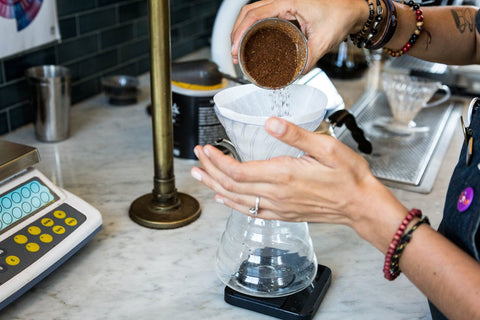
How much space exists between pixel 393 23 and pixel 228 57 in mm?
447

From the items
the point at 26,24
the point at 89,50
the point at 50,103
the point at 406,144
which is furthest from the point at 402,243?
the point at 89,50

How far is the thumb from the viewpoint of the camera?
666 millimetres

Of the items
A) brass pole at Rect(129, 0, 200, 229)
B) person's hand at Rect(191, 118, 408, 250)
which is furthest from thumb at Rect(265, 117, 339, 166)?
brass pole at Rect(129, 0, 200, 229)

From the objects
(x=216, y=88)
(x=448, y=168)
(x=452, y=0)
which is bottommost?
(x=448, y=168)

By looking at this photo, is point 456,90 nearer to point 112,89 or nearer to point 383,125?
point 383,125

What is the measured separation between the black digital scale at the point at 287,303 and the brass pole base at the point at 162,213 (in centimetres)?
25

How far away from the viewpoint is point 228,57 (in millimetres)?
Result: 1376

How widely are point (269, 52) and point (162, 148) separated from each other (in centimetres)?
A: 26

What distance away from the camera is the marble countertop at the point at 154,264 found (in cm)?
84

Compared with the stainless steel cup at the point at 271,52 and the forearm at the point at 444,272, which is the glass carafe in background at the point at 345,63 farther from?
the forearm at the point at 444,272

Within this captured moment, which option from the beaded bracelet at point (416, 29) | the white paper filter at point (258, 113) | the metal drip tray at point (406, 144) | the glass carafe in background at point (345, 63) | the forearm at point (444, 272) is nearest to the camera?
the forearm at point (444, 272)

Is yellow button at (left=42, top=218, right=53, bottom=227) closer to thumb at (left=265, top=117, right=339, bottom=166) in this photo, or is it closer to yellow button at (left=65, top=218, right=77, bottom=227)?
yellow button at (left=65, top=218, right=77, bottom=227)

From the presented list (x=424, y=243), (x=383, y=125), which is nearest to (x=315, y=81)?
(x=383, y=125)

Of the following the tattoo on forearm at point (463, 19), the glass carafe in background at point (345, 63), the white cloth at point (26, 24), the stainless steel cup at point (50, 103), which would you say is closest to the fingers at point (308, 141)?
the tattoo on forearm at point (463, 19)
